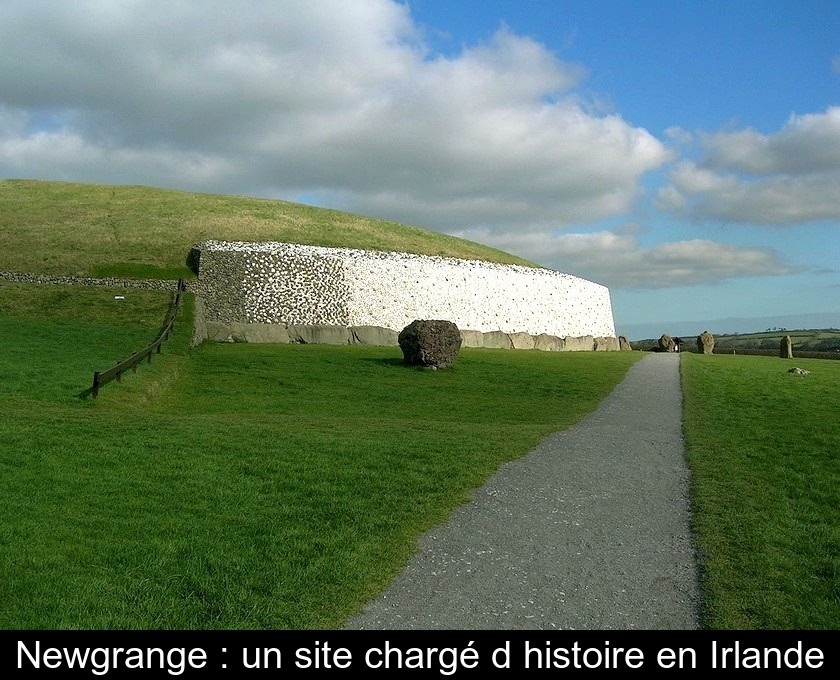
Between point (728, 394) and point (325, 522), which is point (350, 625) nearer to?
point (325, 522)

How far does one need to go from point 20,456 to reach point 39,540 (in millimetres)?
3689

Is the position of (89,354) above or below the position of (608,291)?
below

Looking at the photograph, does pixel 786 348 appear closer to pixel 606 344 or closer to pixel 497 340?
pixel 606 344

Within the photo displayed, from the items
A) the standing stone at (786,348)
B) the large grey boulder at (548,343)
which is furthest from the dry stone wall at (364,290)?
the standing stone at (786,348)

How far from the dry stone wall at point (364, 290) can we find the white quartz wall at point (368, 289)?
2.3 inches

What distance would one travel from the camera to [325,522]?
27.2 feet

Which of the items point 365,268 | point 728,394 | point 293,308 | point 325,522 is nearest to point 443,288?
point 365,268

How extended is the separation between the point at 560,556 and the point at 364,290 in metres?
37.2

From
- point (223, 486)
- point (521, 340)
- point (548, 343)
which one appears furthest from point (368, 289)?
point (223, 486)

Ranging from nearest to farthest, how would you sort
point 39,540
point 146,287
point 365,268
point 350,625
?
point 350,625
point 39,540
point 146,287
point 365,268

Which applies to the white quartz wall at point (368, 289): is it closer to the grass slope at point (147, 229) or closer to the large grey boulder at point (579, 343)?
the large grey boulder at point (579, 343)

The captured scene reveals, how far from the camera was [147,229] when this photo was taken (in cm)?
4872

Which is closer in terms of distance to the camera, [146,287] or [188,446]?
[188,446]

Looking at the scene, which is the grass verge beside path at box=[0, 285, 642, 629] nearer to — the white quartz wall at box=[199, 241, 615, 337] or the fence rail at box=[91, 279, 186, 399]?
the fence rail at box=[91, 279, 186, 399]
